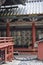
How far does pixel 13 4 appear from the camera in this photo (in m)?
22.9

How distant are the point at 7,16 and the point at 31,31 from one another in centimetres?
290

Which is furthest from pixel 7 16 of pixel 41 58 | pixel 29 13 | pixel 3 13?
pixel 41 58

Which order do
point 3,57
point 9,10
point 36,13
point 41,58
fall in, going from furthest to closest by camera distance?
1. point 9,10
2. point 36,13
3. point 41,58
4. point 3,57

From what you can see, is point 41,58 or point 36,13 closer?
point 41,58

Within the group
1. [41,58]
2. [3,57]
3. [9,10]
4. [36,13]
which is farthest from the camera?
[9,10]

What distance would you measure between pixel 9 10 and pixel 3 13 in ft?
3.24

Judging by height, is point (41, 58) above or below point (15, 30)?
below

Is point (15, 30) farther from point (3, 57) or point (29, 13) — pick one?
point (3, 57)

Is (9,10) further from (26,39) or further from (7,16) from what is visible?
(26,39)

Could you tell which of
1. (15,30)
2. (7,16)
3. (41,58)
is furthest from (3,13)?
(41,58)

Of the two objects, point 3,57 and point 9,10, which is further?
point 9,10

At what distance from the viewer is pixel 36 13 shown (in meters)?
22.0

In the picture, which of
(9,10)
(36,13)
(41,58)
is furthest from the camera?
(9,10)

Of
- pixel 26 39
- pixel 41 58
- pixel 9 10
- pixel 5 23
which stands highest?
pixel 9 10
